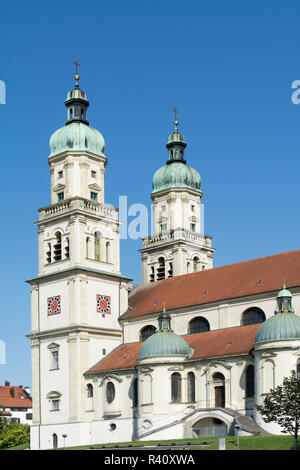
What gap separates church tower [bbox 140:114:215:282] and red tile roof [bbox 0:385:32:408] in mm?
35185

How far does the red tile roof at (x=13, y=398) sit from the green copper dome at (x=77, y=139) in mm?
49166

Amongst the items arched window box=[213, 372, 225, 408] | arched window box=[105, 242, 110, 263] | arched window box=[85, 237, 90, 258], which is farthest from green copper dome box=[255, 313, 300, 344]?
arched window box=[105, 242, 110, 263]

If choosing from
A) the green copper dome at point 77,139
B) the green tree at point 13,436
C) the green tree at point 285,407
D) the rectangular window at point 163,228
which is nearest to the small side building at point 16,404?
the green tree at point 13,436

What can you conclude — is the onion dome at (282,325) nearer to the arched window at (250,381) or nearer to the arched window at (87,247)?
the arched window at (250,381)

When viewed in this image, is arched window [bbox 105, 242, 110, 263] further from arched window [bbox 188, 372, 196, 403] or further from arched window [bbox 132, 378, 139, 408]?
arched window [bbox 188, 372, 196, 403]

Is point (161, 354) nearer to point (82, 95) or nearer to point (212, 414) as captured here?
point (212, 414)

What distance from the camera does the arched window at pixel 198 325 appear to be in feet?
191

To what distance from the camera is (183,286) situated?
63281mm

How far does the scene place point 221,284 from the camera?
59375 mm

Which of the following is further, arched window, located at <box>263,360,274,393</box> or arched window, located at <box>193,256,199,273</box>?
arched window, located at <box>193,256,199,273</box>

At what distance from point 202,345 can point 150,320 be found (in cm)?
855

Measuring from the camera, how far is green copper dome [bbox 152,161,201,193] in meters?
82.2

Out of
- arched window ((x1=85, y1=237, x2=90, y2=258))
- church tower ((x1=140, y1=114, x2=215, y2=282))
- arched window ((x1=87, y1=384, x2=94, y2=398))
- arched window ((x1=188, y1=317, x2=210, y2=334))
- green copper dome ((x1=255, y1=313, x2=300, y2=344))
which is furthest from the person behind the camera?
church tower ((x1=140, y1=114, x2=215, y2=282))

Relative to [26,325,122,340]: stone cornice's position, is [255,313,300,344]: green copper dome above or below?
below
